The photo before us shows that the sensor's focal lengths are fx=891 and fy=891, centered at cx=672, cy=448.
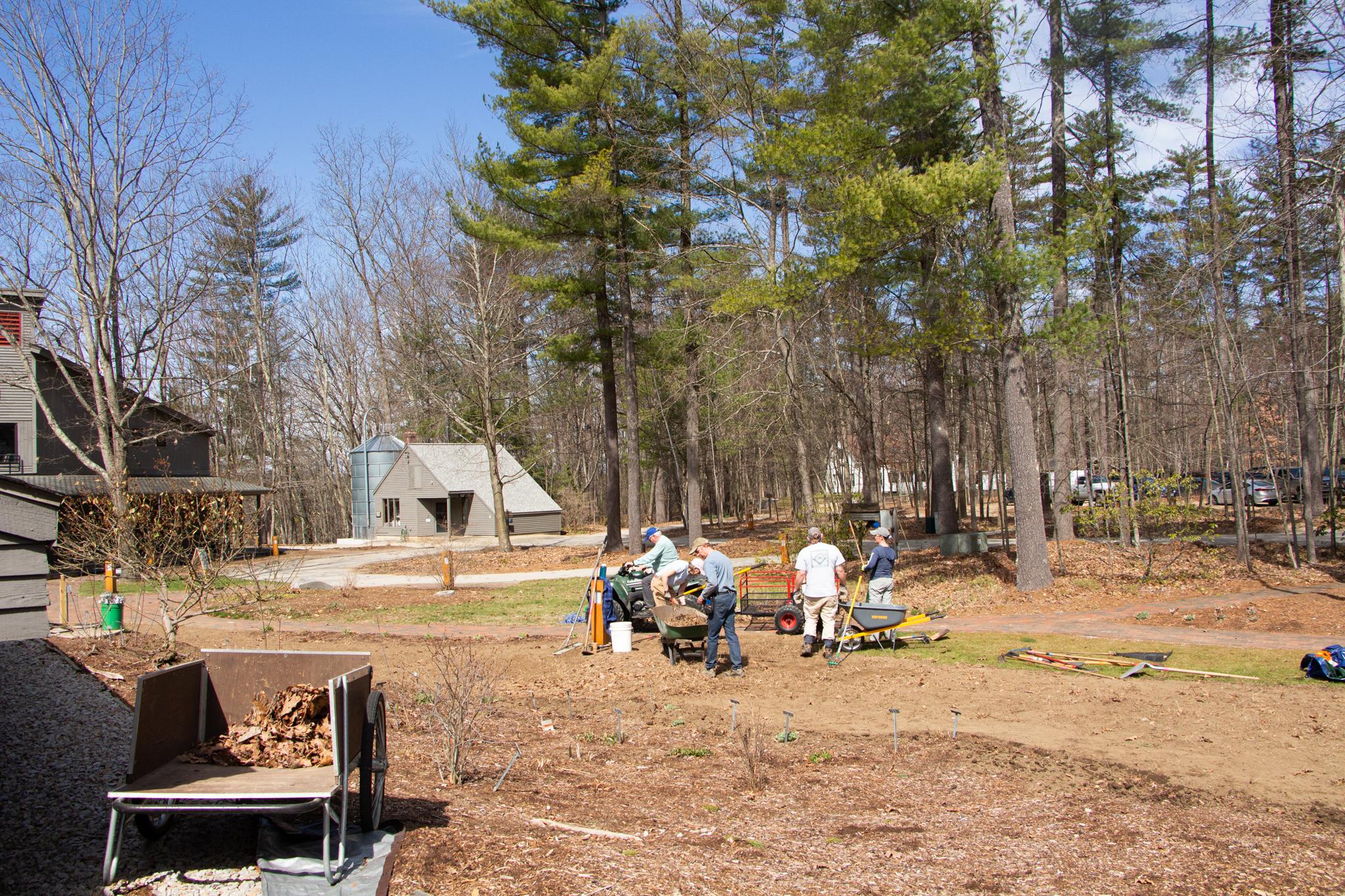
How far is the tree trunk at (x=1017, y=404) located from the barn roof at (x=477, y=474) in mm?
31713

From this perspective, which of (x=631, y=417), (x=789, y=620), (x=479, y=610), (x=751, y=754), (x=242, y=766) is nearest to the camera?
(x=242, y=766)

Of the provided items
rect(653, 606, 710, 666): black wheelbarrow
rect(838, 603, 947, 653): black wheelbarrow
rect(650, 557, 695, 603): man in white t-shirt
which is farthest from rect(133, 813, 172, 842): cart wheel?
rect(838, 603, 947, 653): black wheelbarrow

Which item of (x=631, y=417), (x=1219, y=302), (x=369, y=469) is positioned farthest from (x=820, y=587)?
(x=369, y=469)

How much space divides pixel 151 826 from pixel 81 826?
0.89 meters

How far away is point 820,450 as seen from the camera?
1062 inches

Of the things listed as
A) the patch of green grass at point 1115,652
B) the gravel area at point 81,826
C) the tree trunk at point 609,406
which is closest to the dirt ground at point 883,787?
the patch of green grass at point 1115,652

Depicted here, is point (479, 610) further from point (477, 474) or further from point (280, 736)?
point (477, 474)

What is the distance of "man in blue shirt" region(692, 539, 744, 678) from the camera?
10703 mm

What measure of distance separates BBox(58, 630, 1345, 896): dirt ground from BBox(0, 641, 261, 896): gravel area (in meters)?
0.93

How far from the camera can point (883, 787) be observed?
676 cm

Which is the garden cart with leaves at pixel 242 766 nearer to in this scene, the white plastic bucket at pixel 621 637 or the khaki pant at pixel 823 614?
the white plastic bucket at pixel 621 637

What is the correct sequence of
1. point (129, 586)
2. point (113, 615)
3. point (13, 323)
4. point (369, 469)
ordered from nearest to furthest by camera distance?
1. point (113, 615)
2. point (129, 586)
3. point (13, 323)
4. point (369, 469)

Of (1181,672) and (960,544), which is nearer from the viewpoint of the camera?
(1181,672)

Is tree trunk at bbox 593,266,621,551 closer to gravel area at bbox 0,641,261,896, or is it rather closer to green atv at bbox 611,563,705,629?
green atv at bbox 611,563,705,629
